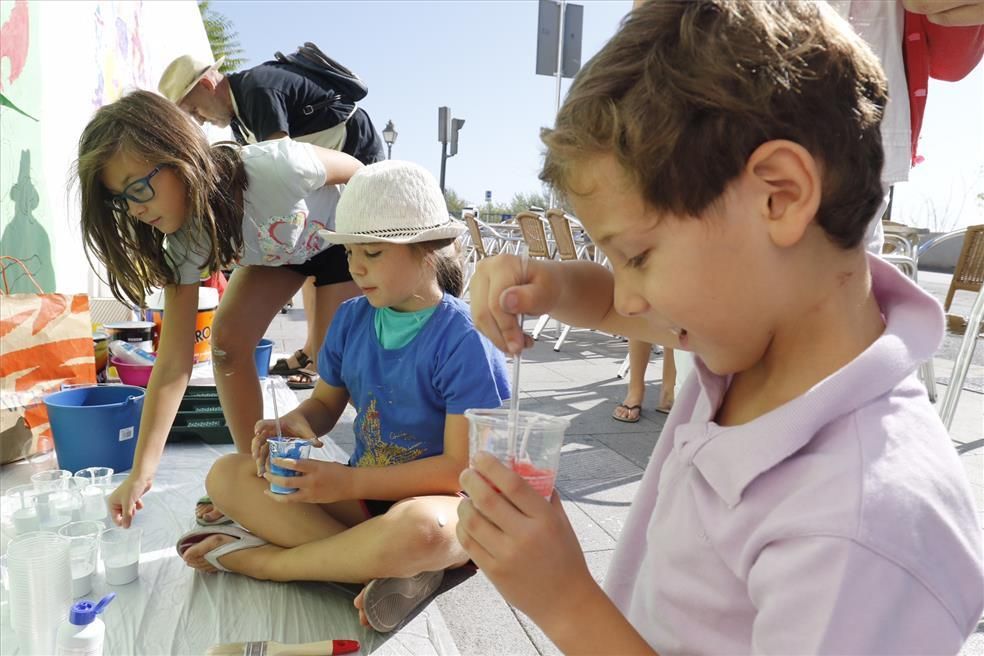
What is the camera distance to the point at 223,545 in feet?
6.25

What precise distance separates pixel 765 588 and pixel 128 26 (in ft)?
20.7

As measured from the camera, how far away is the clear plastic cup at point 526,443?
0.94 metres

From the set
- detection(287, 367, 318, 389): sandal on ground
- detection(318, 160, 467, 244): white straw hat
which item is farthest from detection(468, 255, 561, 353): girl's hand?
detection(287, 367, 318, 389): sandal on ground

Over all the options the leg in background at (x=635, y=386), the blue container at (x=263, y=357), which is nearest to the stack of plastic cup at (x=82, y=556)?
the blue container at (x=263, y=357)

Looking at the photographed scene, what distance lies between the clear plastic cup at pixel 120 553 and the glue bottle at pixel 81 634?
17.6 inches

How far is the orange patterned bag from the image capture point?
264cm

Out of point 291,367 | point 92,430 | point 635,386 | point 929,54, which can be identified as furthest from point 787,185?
point 291,367

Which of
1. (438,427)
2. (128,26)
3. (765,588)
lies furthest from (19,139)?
(765,588)

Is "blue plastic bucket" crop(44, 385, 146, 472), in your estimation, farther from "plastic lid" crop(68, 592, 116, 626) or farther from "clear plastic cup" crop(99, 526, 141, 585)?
"plastic lid" crop(68, 592, 116, 626)

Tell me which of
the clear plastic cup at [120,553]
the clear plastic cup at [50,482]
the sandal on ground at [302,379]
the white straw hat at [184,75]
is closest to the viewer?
the clear plastic cup at [120,553]

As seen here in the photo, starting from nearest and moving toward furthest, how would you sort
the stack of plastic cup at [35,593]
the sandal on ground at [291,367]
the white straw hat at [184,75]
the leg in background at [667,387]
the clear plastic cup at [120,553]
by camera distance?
the stack of plastic cup at [35,593], the clear plastic cup at [120,553], the white straw hat at [184,75], the leg in background at [667,387], the sandal on ground at [291,367]

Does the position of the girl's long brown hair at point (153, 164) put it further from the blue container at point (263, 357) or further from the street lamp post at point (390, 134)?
the street lamp post at point (390, 134)

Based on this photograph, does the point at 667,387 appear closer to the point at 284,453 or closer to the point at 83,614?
the point at 284,453

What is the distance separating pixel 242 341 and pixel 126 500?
2.46 feet
